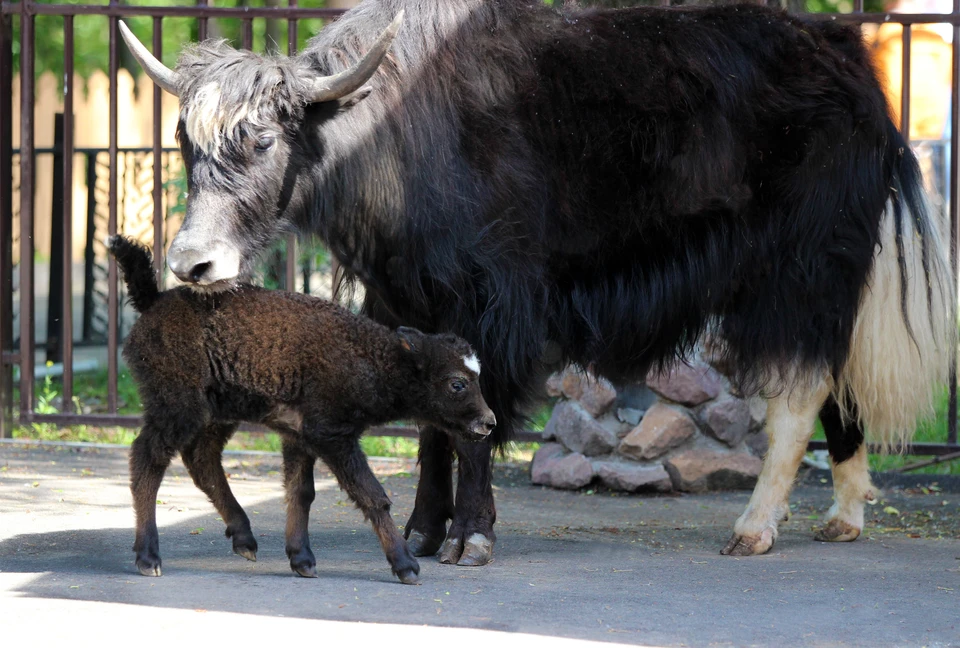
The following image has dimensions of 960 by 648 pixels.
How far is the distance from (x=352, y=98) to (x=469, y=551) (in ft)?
5.94

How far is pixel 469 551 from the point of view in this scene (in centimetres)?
477

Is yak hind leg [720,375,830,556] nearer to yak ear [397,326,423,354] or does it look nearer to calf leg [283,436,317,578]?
yak ear [397,326,423,354]

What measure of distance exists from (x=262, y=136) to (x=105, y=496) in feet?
8.07

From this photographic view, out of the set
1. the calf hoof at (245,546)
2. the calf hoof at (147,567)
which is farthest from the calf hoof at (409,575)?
the calf hoof at (147,567)

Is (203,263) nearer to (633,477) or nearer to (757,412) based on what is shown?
(633,477)

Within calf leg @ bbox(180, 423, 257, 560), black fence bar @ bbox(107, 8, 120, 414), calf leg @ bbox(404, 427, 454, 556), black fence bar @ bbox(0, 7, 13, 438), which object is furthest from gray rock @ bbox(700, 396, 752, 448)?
black fence bar @ bbox(0, 7, 13, 438)

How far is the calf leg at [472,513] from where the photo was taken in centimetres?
479

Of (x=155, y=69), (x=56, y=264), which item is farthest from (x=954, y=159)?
(x=56, y=264)

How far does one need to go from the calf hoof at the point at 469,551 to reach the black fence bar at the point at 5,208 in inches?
158

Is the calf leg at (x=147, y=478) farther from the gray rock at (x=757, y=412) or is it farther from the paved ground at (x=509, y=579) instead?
the gray rock at (x=757, y=412)

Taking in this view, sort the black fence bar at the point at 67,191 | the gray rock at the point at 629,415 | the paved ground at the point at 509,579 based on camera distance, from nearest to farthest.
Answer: the paved ground at the point at 509,579 < the gray rock at the point at 629,415 < the black fence bar at the point at 67,191

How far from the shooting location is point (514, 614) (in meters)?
3.96

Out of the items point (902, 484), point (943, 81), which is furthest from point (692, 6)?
point (943, 81)

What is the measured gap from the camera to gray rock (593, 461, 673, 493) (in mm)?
6633
